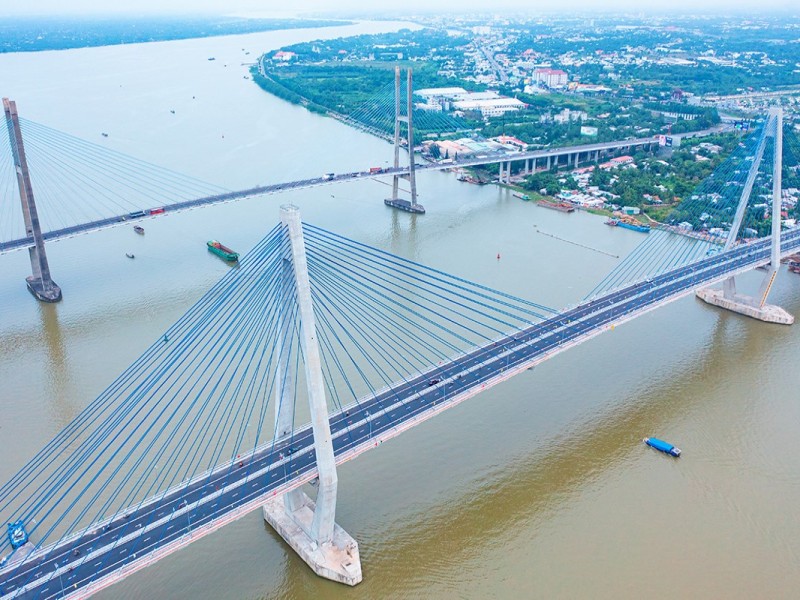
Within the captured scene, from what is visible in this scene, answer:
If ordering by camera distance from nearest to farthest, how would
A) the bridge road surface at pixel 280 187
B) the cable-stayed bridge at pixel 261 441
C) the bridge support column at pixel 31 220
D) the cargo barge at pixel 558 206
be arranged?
1. the cable-stayed bridge at pixel 261 441
2. the bridge support column at pixel 31 220
3. the bridge road surface at pixel 280 187
4. the cargo barge at pixel 558 206

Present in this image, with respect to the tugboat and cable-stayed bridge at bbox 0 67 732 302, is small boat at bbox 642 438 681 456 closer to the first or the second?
the tugboat

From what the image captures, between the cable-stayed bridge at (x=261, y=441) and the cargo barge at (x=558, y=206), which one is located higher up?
the cable-stayed bridge at (x=261, y=441)

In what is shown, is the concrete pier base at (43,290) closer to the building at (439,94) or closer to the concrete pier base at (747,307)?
the concrete pier base at (747,307)

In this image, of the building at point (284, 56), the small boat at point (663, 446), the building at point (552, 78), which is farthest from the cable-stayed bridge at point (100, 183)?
the building at point (284, 56)

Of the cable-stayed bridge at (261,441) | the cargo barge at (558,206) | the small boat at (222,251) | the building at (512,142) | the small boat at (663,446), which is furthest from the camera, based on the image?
the building at (512,142)

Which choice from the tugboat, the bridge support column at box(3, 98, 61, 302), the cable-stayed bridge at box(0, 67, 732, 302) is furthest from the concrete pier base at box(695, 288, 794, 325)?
the bridge support column at box(3, 98, 61, 302)

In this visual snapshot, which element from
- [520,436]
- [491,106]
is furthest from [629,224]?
[491,106]

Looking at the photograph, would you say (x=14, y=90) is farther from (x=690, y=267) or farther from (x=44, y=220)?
(x=690, y=267)

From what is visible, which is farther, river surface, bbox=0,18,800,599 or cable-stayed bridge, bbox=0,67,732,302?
cable-stayed bridge, bbox=0,67,732,302
